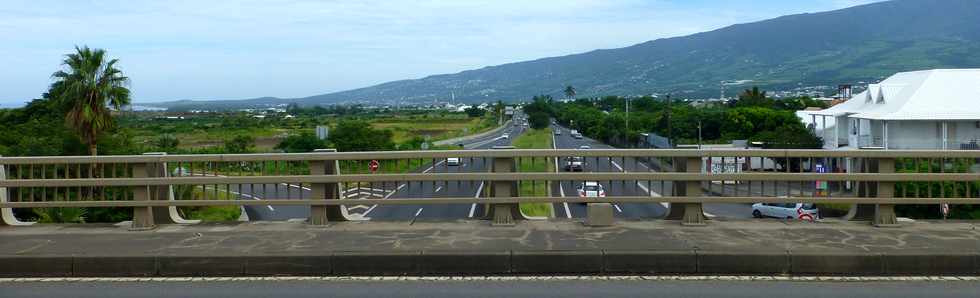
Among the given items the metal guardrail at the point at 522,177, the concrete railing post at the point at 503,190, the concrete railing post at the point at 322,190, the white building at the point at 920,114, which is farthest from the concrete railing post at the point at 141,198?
the white building at the point at 920,114

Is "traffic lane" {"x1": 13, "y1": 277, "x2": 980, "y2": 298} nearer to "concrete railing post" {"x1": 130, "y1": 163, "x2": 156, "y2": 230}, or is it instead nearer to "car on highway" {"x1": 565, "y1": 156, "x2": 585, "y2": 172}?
"concrete railing post" {"x1": 130, "y1": 163, "x2": 156, "y2": 230}

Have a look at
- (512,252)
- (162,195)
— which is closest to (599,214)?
(512,252)

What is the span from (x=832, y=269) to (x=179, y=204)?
256 inches

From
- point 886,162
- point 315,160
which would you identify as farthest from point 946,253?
point 315,160

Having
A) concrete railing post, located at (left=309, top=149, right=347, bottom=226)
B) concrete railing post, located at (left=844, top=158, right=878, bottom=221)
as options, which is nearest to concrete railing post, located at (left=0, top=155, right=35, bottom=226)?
concrete railing post, located at (left=309, top=149, right=347, bottom=226)

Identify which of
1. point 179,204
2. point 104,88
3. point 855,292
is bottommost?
point 855,292

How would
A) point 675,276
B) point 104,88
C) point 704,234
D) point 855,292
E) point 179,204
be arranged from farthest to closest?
point 104,88 → point 179,204 → point 704,234 → point 675,276 → point 855,292

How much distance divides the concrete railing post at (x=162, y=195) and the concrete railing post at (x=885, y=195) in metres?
7.39

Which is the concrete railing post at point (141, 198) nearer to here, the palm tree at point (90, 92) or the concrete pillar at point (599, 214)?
the concrete pillar at point (599, 214)

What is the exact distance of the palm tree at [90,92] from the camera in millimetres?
35438

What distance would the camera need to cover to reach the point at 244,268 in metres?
7.61

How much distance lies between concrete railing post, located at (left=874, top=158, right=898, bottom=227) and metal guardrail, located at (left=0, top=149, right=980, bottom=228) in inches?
0.4

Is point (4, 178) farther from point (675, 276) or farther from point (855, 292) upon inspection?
point (855, 292)

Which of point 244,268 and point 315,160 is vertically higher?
point 315,160
